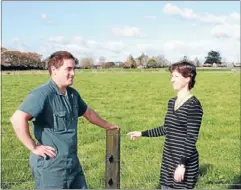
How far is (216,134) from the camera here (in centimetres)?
1139

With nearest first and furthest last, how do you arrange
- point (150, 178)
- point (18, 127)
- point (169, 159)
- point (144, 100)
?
1. point (18, 127)
2. point (169, 159)
3. point (150, 178)
4. point (144, 100)

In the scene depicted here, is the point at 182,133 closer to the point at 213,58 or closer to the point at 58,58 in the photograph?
the point at 58,58

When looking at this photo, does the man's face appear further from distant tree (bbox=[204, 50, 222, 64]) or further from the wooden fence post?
distant tree (bbox=[204, 50, 222, 64])

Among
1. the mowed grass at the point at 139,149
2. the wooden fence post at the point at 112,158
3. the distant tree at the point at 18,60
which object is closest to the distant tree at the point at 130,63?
the distant tree at the point at 18,60

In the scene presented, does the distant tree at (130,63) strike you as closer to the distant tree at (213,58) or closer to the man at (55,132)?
the distant tree at (213,58)

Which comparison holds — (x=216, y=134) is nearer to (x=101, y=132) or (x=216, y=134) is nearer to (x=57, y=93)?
(x=101, y=132)

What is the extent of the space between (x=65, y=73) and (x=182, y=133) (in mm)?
1225

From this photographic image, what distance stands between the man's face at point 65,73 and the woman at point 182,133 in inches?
38.3

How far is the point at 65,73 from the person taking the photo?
13.5 feet

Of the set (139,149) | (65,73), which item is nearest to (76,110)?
(65,73)

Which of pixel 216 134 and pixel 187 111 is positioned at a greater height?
pixel 187 111

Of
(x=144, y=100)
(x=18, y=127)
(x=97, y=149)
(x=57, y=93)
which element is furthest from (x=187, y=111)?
(x=144, y=100)

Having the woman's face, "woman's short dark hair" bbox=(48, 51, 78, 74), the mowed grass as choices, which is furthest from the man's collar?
the mowed grass

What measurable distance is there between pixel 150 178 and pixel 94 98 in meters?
13.6
